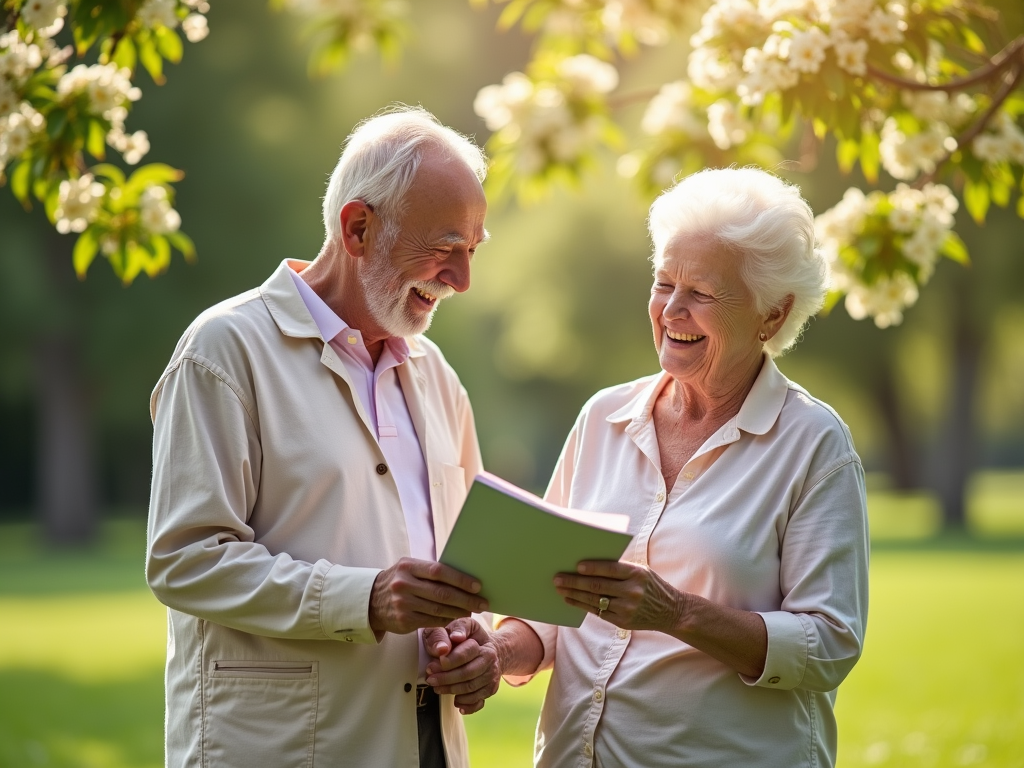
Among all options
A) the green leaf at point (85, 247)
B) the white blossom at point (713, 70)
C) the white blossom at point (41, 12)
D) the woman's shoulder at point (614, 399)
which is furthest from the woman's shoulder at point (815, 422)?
the white blossom at point (41, 12)

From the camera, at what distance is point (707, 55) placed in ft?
13.6

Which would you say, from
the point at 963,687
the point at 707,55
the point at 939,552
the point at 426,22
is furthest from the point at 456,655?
the point at 426,22

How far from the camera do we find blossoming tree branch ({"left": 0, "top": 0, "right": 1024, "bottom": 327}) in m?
3.80

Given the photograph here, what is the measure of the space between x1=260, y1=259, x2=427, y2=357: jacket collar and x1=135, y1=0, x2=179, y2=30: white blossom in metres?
1.18

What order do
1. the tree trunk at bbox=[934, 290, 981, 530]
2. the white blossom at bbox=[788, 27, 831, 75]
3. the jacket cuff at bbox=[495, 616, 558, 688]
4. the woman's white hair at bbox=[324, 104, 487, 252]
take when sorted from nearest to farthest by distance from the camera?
the woman's white hair at bbox=[324, 104, 487, 252], the jacket cuff at bbox=[495, 616, 558, 688], the white blossom at bbox=[788, 27, 831, 75], the tree trunk at bbox=[934, 290, 981, 530]

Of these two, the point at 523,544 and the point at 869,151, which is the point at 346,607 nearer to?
the point at 523,544

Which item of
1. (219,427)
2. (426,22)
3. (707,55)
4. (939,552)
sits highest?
(426,22)

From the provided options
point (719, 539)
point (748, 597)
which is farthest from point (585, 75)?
point (748, 597)

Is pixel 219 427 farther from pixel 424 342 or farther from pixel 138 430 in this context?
pixel 138 430

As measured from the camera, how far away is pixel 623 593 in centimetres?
279

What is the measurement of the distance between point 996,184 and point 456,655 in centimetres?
278

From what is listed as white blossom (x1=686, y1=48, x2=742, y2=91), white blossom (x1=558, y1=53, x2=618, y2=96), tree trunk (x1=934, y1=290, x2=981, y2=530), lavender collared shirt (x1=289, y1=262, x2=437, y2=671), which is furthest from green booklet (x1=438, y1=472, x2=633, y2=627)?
tree trunk (x1=934, y1=290, x2=981, y2=530)

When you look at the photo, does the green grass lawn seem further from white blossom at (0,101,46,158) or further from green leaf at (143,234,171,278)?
white blossom at (0,101,46,158)

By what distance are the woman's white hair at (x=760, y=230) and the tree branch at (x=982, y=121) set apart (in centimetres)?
118
